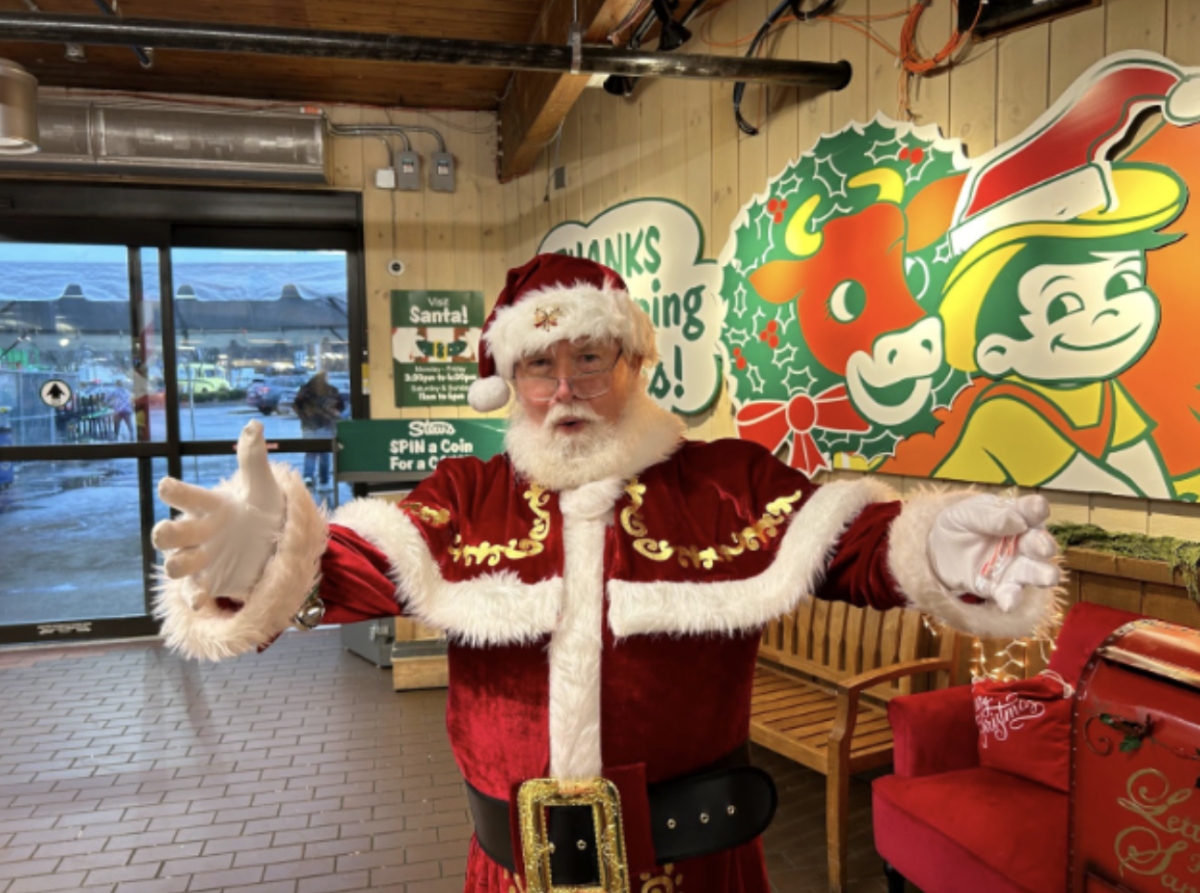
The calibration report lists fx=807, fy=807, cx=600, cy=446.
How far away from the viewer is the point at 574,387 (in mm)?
1365

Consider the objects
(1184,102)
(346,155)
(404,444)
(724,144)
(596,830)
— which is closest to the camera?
(596,830)

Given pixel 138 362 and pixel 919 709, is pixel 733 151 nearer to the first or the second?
pixel 919 709

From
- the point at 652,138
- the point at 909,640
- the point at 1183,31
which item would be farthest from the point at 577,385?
the point at 652,138

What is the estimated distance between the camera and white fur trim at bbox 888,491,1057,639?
1099mm

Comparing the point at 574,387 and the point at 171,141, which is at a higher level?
the point at 171,141

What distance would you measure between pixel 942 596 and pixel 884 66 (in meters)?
2.18

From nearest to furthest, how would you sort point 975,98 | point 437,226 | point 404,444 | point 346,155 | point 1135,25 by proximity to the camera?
1. point 1135,25
2. point 975,98
3. point 404,444
4. point 346,155
5. point 437,226

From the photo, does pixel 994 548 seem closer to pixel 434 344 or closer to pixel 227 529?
pixel 227 529

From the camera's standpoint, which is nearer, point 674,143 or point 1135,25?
point 1135,25

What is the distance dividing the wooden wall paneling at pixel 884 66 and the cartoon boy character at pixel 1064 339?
639 millimetres

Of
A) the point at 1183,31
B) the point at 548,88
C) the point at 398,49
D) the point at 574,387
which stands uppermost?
the point at 548,88

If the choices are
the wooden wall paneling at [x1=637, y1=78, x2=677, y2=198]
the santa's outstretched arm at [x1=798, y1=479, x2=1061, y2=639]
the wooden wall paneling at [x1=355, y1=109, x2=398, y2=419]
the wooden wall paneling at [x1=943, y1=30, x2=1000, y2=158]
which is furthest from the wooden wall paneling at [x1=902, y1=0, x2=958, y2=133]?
the wooden wall paneling at [x1=355, y1=109, x2=398, y2=419]

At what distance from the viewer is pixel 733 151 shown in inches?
134

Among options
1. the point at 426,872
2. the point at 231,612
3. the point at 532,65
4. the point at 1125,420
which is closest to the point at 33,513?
the point at 426,872
